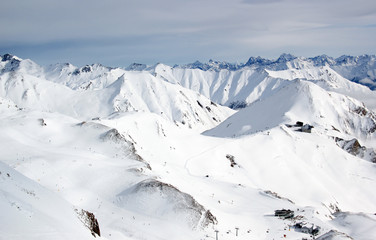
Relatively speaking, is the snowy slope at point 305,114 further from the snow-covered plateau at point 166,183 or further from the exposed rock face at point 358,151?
the snow-covered plateau at point 166,183

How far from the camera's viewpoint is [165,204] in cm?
2894

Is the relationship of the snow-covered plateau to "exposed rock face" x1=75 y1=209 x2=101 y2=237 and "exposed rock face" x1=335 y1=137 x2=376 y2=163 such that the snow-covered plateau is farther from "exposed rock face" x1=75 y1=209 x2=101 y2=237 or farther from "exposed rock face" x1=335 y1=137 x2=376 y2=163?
"exposed rock face" x1=335 y1=137 x2=376 y2=163

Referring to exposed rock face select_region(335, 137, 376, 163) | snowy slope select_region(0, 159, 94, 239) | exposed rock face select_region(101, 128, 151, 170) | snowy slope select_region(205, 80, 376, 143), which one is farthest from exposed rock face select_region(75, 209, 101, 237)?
exposed rock face select_region(335, 137, 376, 163)

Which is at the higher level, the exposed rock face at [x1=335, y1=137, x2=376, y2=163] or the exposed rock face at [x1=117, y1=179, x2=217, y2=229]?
the exposed rock face at [x1=117, y1=179, x2=217, y2=229]

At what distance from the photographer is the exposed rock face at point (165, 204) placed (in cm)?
2759

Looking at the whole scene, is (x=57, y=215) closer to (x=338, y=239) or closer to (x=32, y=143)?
(x=338, y=239)

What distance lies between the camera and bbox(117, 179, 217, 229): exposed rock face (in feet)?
90.5

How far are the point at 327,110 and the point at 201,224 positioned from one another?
150 metres

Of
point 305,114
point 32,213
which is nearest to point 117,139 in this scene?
point 32,213

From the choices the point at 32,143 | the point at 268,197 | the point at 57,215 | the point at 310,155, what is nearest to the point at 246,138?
the point at 310,155

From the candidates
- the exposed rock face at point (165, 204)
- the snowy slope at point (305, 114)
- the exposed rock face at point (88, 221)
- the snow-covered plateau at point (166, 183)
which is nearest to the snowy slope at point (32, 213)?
the snow-covered plateau at point (166, 183)

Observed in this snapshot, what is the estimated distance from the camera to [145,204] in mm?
28734

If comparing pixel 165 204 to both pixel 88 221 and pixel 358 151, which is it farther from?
pixel 358 151

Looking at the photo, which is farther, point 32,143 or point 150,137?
point 150,137
